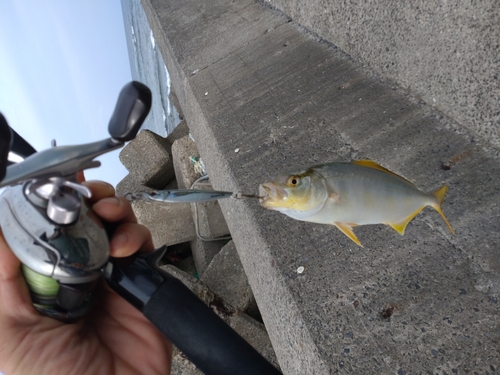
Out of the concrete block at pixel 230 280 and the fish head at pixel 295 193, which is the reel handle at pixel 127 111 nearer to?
the fish head at pixel 295 193

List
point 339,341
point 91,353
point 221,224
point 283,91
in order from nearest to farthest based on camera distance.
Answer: point 91,353
point 339,341
point 283,91
point 221,224

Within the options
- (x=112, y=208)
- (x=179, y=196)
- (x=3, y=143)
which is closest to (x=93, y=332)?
(x=112, y=208)

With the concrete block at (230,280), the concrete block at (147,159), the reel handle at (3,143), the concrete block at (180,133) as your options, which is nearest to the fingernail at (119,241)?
the reel handle at (3,143)

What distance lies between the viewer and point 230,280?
9.87ft

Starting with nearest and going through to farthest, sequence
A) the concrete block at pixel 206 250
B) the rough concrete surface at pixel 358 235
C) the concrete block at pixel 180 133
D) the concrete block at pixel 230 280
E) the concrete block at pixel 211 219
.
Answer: the rough concrete surface at pixel 358 235
the concrete block at pixel 230 280
the concrete block at pixel 211 219
the concrete block at pixel 206 250
the concrete block at pixel 180 133

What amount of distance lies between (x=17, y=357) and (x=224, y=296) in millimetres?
1901

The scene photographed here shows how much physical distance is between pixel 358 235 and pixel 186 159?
2496mm

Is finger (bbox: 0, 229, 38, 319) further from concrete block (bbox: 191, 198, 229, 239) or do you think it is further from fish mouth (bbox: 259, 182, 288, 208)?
concrete block (bbox: 191, 198, 229, 239)

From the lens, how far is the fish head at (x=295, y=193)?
99 centimetres

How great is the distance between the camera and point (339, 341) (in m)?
1.50

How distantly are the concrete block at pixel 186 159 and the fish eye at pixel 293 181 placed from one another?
289cm

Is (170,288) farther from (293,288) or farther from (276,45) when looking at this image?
(276,45)

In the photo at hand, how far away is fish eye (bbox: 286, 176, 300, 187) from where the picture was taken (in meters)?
1.01

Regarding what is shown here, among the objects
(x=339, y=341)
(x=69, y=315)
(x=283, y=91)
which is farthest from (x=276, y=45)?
(x=69, y=315)
